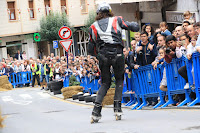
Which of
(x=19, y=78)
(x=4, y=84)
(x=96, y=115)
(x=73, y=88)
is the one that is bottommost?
(x=4, y=84)

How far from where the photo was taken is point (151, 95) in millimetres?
12078

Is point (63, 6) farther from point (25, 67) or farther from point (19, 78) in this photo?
point (19, 78)

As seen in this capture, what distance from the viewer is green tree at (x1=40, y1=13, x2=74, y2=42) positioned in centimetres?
5150

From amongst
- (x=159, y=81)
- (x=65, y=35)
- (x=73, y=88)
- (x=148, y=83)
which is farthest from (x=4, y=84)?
(x=159, y=81)

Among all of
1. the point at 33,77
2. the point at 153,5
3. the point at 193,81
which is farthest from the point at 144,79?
the point at 33,77

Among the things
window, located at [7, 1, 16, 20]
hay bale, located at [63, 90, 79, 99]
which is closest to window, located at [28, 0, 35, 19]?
window, located at [7, 1, 16, 20]

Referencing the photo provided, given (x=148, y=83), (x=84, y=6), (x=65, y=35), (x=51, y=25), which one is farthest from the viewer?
(x=84, y=6)

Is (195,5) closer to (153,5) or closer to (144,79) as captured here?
(153,5)

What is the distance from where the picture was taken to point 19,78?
35719mm

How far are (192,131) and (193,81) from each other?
379 cm

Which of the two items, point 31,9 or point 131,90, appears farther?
point 31,9

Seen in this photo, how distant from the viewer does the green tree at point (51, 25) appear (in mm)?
51500

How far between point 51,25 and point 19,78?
16.5m

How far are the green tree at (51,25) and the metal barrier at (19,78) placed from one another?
15.9 meters
